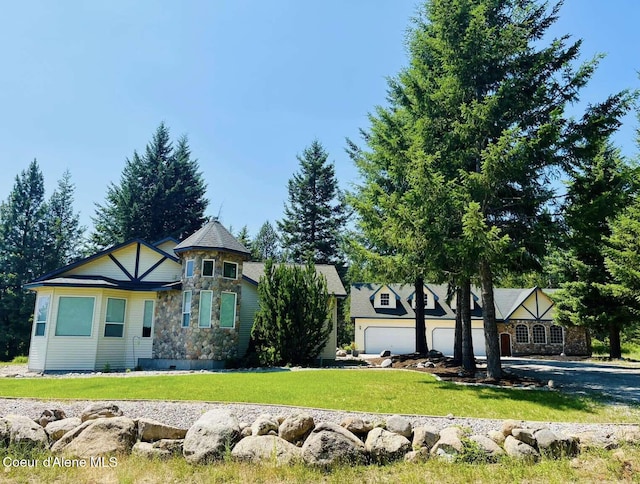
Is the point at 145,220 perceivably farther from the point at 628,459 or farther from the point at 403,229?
the point at 628,459

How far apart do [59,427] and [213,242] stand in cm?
1085

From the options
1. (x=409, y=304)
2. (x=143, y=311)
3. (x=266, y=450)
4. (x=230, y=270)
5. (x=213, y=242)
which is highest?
(x=213, y=242)

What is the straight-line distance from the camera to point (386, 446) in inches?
239

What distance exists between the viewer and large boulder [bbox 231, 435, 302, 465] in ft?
19.3

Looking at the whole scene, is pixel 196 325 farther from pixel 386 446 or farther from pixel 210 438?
pixel 386 446

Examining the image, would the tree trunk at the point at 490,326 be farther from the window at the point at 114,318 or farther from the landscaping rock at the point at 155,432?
the window at the point at 114,318

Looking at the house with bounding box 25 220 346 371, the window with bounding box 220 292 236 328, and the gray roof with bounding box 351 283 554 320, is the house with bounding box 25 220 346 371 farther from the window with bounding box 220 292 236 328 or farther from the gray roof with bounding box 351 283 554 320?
the gray roof with bounding box 351 283 554 320

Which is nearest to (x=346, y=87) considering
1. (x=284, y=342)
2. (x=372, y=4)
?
(x=372, y=4)

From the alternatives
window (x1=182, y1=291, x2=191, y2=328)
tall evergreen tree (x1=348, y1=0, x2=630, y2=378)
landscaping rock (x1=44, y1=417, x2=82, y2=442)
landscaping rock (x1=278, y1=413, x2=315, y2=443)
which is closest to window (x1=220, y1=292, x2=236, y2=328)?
window (x1=182, y1=291, x2=191, y2=328)

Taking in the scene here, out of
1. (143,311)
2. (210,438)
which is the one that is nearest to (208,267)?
(143,311)

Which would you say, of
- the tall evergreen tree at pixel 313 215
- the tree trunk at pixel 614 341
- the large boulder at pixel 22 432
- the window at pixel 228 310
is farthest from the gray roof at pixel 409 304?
the large boulder at pixel 22 432

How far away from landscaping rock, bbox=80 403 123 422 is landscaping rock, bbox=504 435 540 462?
6213 mm

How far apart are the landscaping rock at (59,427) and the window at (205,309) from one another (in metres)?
9.72

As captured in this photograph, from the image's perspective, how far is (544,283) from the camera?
148 feet
